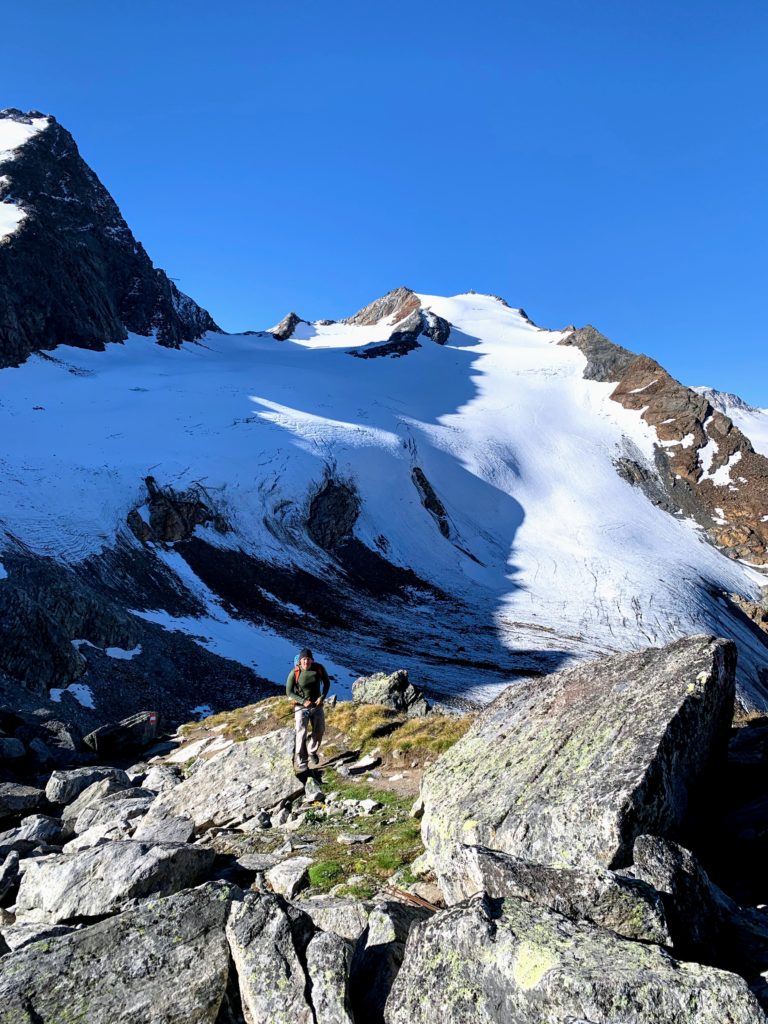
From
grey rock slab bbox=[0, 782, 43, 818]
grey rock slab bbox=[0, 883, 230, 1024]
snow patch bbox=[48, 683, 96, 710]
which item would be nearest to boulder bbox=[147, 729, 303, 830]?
grey rock slab bbox=[0, 782, 43, 818]

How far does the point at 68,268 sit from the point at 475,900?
13616cm

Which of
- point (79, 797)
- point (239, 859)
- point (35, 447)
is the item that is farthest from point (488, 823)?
point (35, 447)

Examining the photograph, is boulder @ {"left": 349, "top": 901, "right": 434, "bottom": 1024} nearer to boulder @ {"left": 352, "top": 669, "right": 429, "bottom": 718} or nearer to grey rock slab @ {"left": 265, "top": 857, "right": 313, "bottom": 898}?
grey rock slab @ {"left": 265, "top": 857, "right": 313, "bottom": 898}

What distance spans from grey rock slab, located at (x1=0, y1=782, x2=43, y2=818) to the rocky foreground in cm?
490

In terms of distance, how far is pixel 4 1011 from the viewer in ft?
16.6

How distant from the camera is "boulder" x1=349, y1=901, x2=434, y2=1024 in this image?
199 inches

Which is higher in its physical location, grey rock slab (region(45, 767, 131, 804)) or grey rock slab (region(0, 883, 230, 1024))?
grey rock slab (region(0, 883, 230, 1024))

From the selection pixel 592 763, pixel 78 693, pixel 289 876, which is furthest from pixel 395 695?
pixel 78 693

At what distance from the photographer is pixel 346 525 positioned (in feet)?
242

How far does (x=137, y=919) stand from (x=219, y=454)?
72.4m

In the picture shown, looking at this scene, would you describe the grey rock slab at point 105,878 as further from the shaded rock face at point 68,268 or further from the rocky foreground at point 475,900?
the shaded rock face at point 68,268

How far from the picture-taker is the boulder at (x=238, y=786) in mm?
12242

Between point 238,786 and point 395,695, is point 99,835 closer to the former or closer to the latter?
point 238,786

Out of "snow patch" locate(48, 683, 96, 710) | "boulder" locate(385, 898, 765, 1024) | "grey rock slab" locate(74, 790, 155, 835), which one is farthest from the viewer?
"snow patch" locate(48, 683, 96, 710)
